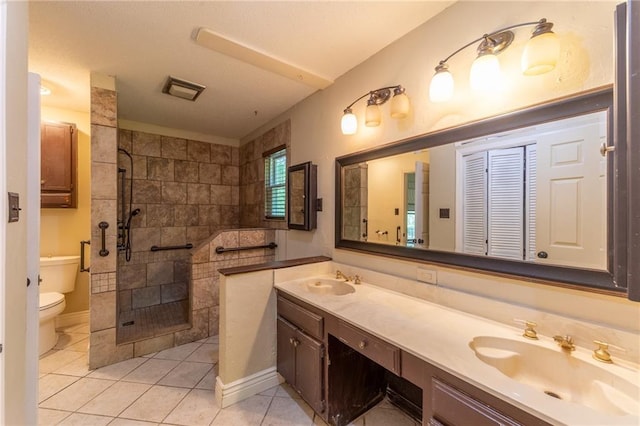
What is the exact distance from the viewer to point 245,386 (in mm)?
1790

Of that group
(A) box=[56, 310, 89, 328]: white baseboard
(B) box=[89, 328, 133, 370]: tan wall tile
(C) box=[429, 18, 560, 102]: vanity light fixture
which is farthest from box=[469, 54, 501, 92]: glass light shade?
(A) box=[56, 310, 89, 328]: white baseboard

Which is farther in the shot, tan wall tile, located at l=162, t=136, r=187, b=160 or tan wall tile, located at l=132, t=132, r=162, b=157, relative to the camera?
tan wall tile, located at l=162, t=136, r=187, b=160

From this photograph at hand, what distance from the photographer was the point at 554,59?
1.01 m

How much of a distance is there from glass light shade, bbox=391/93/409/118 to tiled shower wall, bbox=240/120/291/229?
56.6 inches

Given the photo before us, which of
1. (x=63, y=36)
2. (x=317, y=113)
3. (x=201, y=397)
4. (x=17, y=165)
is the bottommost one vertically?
(x=201, y=397)

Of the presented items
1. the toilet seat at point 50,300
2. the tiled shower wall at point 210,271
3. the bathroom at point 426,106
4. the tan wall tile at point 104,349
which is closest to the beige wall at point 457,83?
the bathroom at point 426,106

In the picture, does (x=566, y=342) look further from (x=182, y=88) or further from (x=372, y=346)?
(x=182, y=88)

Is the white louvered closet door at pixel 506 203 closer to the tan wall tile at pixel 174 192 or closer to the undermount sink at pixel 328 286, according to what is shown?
the undermount sink at pixel 328 286

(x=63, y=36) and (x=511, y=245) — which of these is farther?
(x=63, y=36)

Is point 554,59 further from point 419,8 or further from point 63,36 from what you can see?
point 63,36

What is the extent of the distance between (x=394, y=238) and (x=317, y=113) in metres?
1.39

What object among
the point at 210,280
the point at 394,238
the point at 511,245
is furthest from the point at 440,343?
the point at 210,280

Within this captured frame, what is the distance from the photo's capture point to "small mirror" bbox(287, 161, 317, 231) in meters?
2.39

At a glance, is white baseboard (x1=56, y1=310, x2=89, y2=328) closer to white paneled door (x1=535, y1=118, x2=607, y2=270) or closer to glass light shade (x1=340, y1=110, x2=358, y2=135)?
glass light shade (x1=340, y1=110, x2=358, y2=135)
